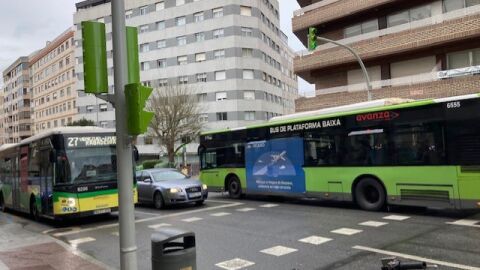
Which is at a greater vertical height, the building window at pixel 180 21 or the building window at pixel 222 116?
the building window at pixel 180 21

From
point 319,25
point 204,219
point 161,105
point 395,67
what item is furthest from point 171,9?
point 204,219

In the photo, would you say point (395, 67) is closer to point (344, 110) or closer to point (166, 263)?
point (344, 110)

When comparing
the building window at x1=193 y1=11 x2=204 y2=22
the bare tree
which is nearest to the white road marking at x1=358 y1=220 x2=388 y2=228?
the bare tree

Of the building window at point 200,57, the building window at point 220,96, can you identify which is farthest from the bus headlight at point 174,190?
the building window at point 200,57

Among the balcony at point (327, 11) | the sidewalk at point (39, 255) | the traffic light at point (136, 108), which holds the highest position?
the balcony at point (327, 11)

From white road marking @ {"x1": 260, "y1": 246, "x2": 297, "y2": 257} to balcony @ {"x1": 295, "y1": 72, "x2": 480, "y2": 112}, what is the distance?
18.2m

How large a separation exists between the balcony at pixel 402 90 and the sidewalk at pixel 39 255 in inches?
813

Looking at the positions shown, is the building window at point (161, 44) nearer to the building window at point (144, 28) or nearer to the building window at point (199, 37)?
the building window at point (144, 28)

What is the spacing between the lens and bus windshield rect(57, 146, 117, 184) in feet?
41.7

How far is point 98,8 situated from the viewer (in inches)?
2601

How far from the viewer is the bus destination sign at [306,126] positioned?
1385 cm

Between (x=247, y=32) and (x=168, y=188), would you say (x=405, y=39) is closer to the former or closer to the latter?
(x=168, y=188)

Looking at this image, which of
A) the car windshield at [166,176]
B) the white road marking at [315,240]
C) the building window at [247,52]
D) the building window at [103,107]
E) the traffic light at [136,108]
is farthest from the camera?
the building window at [103,107]

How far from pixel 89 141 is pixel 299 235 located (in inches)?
276
